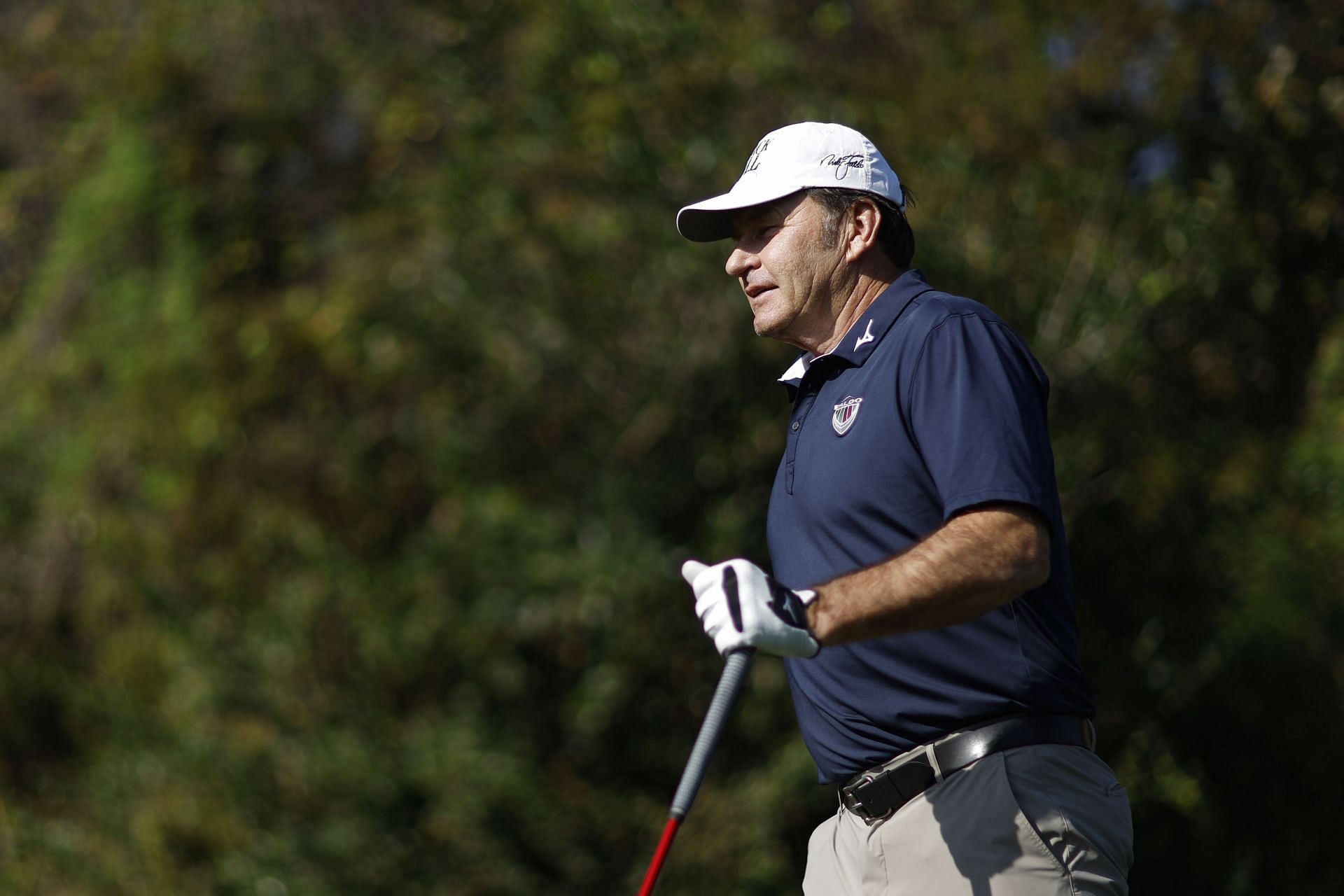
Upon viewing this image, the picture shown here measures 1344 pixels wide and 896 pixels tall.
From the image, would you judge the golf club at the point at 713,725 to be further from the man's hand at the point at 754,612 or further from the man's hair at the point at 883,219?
the man's hair at the point at 883,219

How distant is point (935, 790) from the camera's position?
245 centimetres

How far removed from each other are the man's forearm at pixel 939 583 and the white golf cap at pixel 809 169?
875 mm

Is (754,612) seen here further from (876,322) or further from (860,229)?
(860,229)

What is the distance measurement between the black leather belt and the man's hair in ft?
3.08

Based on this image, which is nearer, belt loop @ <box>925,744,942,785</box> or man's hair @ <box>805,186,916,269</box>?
belt loop @ <box>925,744,942,785</box>

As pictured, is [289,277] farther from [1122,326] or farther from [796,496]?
[796,496]

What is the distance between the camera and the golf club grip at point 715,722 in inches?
86.7

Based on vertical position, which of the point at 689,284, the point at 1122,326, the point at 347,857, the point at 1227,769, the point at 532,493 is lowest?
the point at 1227,769

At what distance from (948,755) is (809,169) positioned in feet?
3.59

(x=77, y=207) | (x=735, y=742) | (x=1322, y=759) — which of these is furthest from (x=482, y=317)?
(x=1322, y=759)

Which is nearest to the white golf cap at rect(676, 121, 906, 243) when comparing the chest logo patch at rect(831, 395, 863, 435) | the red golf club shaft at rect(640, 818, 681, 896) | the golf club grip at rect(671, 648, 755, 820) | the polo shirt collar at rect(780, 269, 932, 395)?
the polo shirt collar at rect(780, 269, 932, 395)

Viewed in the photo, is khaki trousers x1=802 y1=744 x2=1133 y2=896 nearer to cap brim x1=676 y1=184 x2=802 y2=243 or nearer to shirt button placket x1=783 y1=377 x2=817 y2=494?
shirt button placket x1=783 y1=377 x2=817 y2=494

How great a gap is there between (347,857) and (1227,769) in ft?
13.2

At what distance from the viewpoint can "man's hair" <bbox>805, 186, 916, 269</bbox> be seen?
2.83m
